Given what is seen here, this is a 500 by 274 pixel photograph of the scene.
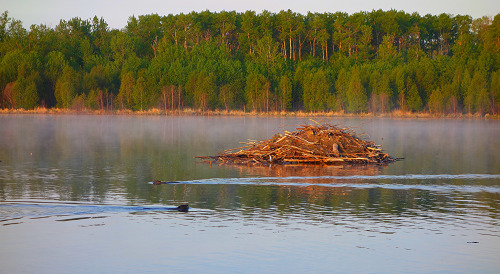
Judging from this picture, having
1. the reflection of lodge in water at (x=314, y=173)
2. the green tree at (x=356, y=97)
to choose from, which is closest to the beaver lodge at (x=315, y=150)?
the reflection of lodge in water at (x=314, y=173)

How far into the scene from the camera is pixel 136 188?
77.8 feet

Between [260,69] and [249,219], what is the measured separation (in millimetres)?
115899

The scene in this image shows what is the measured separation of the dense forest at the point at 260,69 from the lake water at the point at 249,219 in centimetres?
8745

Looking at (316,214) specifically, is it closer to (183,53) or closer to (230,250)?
(230,250)

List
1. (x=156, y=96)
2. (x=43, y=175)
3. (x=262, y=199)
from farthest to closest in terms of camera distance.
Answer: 1. (x=156, y=96)
2. (x=43, y=175)
3. (x=262, y=199)

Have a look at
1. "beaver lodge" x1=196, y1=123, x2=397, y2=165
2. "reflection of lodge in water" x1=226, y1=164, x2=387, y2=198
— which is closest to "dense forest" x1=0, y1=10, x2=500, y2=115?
"beaver lodge" x1=196, y1=123, x2=397, y2=165

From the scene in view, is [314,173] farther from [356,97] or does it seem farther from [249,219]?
[356,97]

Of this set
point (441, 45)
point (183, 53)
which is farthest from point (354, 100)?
point (441, 45)

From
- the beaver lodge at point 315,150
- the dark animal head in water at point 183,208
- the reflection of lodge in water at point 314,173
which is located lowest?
the reflection of lodge in water at point 314,173

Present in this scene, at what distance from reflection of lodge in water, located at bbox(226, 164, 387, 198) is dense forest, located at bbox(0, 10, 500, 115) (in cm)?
8327

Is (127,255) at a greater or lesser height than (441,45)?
lesser

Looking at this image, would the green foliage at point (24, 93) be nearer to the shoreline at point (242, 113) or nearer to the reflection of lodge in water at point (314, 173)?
the shoreline at point (242, 113)

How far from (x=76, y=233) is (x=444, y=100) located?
→ 106 m

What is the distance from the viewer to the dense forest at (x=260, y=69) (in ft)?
384
